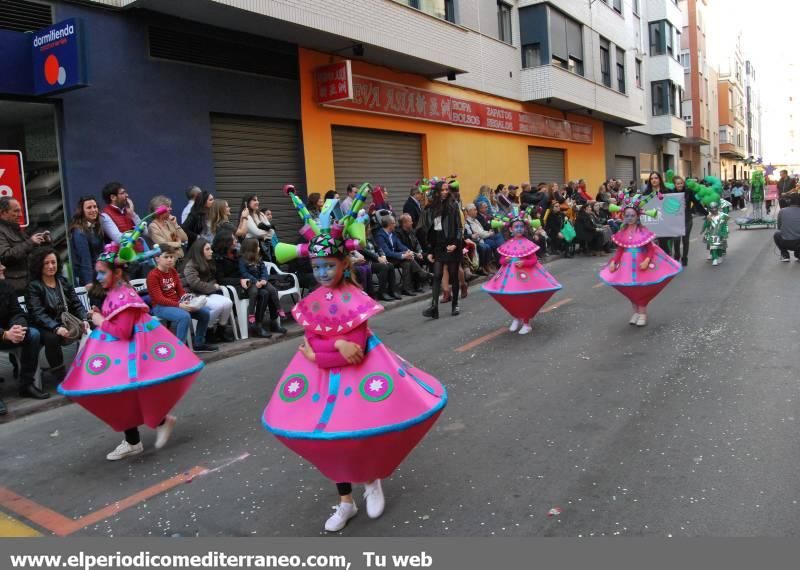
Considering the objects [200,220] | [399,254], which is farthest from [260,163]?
[200,220]

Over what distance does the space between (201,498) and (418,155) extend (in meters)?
14.6

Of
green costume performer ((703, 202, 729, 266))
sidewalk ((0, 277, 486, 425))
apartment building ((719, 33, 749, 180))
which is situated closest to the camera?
sidewalk ((0, 277, 486, 425))

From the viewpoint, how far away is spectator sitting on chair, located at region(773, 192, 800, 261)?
13.7 metres

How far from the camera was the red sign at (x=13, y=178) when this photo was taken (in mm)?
8820

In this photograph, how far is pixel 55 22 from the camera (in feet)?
31.4

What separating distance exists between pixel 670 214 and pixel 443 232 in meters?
5.61

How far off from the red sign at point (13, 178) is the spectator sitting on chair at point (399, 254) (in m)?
5.69

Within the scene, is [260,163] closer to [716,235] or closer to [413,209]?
[413,209]

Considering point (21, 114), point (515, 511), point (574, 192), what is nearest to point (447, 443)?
point (515, 511)

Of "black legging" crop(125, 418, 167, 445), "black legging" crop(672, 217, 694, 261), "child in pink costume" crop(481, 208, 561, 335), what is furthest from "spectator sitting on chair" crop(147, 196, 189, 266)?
"black legging" crop(672, 217, 694, 261)

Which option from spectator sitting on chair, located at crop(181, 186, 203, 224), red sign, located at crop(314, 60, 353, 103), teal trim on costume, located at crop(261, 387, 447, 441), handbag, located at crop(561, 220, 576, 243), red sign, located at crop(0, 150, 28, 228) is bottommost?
teal trim on costume, located at crop(261, 387, 447, 441)

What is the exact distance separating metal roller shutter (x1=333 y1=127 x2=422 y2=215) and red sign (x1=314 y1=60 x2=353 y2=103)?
3.68ft

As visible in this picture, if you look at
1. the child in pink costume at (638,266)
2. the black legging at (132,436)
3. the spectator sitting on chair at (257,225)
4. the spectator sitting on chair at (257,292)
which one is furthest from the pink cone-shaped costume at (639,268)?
the black legging at (132,436)

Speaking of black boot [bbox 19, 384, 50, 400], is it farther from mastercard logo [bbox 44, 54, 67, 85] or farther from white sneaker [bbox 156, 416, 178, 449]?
mastercard logo [bbox 44, 54, 67, 85]
